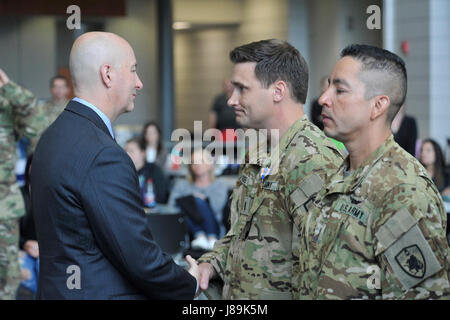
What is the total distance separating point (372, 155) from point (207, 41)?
13350 mm

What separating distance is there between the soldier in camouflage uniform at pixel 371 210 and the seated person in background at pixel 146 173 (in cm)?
434

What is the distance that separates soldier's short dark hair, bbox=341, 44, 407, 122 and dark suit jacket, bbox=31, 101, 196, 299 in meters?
0.74

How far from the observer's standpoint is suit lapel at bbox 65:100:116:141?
187 centimetres

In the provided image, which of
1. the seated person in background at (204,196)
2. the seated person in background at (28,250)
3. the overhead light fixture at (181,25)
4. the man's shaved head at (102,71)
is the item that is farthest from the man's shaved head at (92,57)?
the overhead light fixture at (181,25)

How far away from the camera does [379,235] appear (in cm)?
163

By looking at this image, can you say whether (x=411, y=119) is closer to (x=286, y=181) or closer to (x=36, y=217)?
(x=286, y=181)

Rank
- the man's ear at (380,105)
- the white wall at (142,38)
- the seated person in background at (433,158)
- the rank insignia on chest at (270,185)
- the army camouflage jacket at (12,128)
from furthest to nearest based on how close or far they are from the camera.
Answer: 1. the white wall at (142,38)
2. the seated person in background at (433,158)
3. the army camouflage jacket at (12,128)
4. the rank insignia on chest at (270,185)
5. the man's ear at (380,105)

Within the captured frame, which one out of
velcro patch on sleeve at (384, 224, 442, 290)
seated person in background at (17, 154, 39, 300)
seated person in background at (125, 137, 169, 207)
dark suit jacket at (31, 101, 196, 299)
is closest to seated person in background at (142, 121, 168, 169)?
seated person in background at (125, 137, 169, 207)

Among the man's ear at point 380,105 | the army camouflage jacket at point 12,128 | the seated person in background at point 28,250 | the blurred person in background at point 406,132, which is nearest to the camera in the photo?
the man's ear at point 380,105

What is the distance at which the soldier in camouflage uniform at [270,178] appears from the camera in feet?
6.94

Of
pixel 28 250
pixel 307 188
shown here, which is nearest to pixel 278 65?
pixel 307 188

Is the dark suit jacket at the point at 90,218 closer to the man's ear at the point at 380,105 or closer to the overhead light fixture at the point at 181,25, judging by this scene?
the man's ear at the point at 380,105

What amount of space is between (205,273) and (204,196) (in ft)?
10.6

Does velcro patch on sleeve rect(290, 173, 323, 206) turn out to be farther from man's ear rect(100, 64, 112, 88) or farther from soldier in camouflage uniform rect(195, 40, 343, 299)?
man's ear rect(100, 64, 112, 88)
